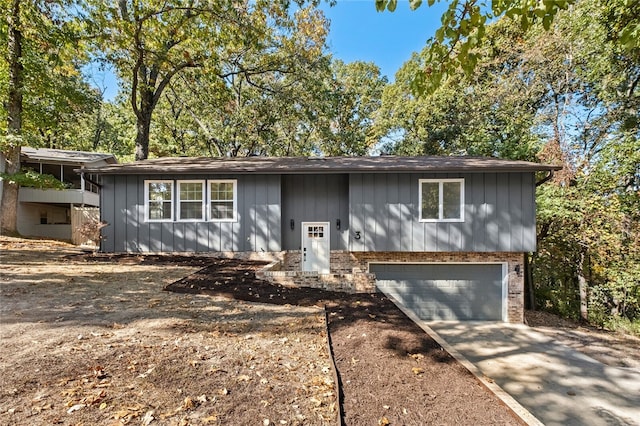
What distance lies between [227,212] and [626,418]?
9.33m

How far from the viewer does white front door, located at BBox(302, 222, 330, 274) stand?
9.83m

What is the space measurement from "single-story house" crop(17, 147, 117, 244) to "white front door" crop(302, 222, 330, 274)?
11.6 meters

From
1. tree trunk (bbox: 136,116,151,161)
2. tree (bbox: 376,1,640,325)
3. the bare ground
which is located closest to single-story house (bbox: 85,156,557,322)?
tree (bbox: 376,1,640,325)

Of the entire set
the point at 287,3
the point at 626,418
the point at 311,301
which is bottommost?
the point at 626,418

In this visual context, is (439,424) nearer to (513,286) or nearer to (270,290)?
(270,290)

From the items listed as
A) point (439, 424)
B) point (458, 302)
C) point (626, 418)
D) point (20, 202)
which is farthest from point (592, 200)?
point (20, 202)

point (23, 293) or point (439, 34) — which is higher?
point (439, 34)

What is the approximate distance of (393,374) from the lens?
312cm

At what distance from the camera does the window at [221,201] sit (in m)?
9.66

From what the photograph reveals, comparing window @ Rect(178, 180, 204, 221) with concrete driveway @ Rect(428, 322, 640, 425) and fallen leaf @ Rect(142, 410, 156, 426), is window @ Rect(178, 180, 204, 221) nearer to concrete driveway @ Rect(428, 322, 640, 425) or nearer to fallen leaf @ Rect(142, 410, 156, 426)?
concrete driveway @ Rect(428, 322, 640, 425)

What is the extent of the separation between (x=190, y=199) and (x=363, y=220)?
5.26m

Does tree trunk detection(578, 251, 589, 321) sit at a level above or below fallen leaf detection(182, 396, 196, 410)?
below

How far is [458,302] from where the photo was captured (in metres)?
9.46

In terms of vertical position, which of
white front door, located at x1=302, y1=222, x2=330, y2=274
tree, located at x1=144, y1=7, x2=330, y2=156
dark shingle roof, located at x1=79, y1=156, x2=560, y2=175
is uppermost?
tree, located at x1=144, y1=7, x2=330, y2=156
